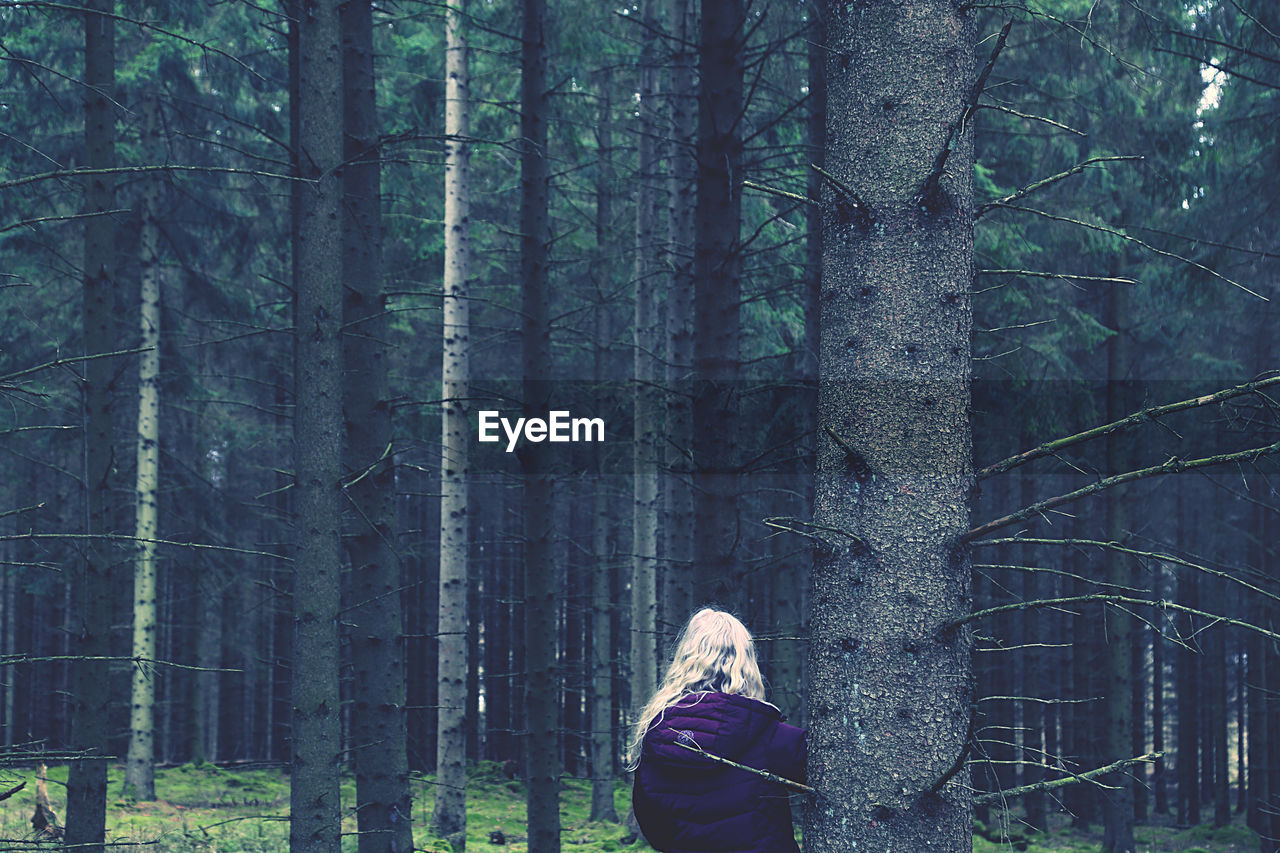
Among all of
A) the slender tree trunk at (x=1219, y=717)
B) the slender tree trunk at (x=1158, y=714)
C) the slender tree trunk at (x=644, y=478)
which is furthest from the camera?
the slender tree trunk at (x=1158, y=714)

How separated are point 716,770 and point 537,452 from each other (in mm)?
5587

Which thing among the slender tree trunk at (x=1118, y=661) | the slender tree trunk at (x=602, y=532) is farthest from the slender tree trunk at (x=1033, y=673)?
the slender tree trunk at (x=602, y=532)

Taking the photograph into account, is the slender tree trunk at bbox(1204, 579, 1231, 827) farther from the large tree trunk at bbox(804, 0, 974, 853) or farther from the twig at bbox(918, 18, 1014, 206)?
the twig at bbox(918, 18, 1014, 206)

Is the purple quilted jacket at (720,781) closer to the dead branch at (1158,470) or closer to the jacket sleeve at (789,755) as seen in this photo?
the jacket sleeve at (789,755)

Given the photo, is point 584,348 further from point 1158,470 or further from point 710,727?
point 1158,470

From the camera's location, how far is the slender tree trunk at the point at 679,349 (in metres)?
8.30

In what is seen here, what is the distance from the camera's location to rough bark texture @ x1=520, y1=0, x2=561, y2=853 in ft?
29.5

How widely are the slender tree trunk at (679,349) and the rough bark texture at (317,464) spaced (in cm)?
233

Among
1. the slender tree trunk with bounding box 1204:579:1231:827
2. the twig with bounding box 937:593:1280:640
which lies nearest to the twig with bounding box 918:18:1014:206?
the twig with bounding box 937:593:1280:640

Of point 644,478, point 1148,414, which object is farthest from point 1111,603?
point 644,478

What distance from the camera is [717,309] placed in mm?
7508

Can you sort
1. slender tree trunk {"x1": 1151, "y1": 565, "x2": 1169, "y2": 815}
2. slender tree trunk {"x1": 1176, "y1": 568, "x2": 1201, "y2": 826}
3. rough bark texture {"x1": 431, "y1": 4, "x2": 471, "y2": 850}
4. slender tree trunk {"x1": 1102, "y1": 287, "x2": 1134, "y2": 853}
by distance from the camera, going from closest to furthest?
rough bark texture {"x1": 431, "y1": 4, "x2": 471, "y2": 850}
slender tree trunk {"x1": 1102, "y1": 287, "x2": 1134, "y2": 853}
slender tree trunk {"x1": 1151, "y1": 565, "x2": 1169, "y2": 815}
slender tree trunk {"x1": 1176, "y1": 568, "x2": 1201, "y2": 826}

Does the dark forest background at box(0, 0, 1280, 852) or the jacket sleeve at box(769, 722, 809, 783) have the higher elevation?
the dark forest background at box(0, 0, 1280, 852)

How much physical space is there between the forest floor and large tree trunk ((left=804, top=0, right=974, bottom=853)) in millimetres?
8355
